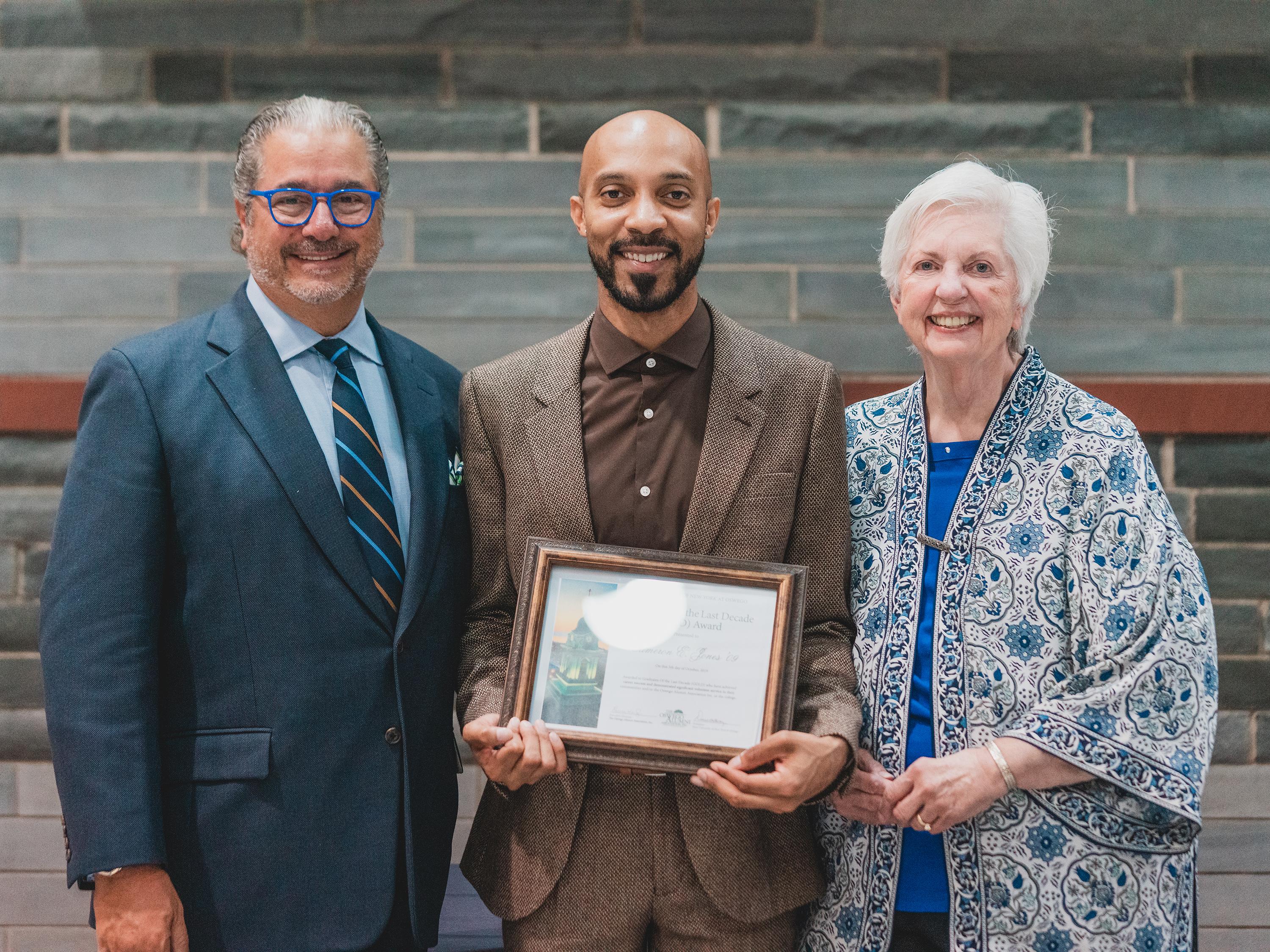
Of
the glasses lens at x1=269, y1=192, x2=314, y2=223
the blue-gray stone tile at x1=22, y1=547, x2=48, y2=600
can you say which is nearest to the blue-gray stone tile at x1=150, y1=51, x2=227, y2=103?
the blue-gray stone tile at x1=22, y1=547, x2=48, y2=600

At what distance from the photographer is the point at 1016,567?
6.36 ft

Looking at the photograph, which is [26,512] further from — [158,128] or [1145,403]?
[1145,403]

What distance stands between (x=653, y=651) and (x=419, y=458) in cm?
60

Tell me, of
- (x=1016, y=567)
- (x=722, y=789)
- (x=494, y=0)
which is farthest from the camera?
(x=494, y=0)

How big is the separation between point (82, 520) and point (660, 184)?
1.18 m

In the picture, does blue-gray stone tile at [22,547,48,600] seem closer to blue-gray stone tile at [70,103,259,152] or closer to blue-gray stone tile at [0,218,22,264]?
blue-gray stone tile at [0,218,22,264]

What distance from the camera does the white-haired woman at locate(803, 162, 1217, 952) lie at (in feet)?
6.11

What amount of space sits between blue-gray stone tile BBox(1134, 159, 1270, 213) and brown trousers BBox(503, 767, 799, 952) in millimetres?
2738

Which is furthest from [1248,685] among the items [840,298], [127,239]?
[127,239]

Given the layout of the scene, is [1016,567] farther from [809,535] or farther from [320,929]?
[320,929]

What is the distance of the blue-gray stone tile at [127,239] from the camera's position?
3527 mm

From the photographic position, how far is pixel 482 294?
11.5 ft

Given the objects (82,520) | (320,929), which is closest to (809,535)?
(320,929)

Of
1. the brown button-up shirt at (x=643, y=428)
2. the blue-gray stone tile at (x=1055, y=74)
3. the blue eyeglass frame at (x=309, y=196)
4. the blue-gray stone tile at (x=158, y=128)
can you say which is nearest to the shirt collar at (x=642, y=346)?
the brown button-up shirt at (x=643, y=428)
